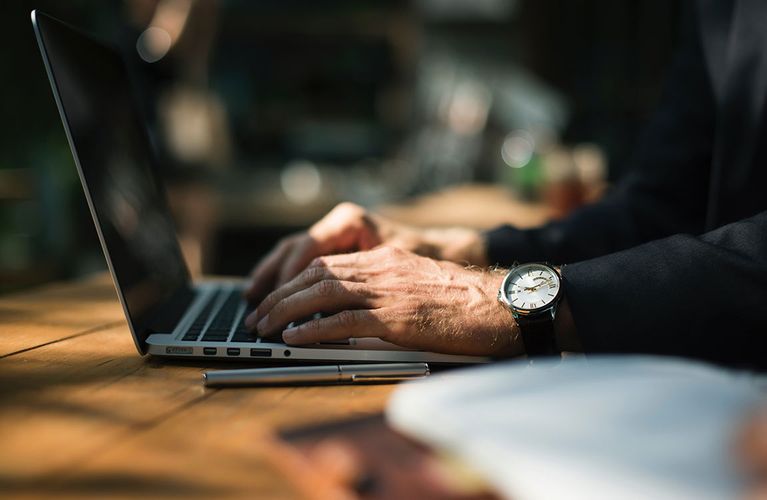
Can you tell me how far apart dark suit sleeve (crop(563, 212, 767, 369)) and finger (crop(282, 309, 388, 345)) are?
20cm

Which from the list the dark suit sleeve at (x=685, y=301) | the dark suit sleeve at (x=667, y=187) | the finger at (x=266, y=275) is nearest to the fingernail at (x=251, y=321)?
the finger at (x=266, y=275)

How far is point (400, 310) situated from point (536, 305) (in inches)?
5.2

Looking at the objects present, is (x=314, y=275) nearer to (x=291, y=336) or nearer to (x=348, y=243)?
(x=291, y=336)

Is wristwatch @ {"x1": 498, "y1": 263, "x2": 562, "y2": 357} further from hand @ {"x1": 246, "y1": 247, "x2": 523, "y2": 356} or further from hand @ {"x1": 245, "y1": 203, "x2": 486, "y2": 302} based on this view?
hand @ {"x1": 245, "y1": 203, "x2": 486, "y2": 302}

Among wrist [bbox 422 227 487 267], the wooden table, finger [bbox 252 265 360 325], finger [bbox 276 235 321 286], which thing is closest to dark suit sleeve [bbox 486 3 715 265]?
wrist [bbox 422 227 487 267]

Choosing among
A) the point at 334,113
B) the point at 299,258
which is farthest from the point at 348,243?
the point at 334,113

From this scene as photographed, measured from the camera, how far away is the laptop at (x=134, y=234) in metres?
0.73

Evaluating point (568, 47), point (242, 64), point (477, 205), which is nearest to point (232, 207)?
point (242, 64)

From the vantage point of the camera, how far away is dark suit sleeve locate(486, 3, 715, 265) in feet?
4.01

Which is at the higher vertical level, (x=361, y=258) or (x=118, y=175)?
(x=118, y=175)

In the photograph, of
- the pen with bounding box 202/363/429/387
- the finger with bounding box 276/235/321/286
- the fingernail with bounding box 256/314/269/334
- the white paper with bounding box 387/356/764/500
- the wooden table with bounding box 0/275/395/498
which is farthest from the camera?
the finger with bounding box 276/235/321/286

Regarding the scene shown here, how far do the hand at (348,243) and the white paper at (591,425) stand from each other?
57 cm

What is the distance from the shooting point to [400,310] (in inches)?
28.3

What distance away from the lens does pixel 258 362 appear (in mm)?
754
